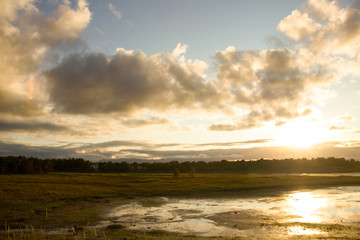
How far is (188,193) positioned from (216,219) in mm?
23438

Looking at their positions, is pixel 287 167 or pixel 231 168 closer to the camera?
pixel 287 167

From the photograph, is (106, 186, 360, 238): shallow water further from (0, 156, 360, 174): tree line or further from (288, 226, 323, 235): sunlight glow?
(0, 156, 360, 174): tree line

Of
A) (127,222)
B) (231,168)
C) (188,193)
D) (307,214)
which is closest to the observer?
(127,222)

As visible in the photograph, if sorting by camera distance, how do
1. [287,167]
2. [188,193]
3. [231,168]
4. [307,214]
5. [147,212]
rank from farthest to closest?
[231,168] → [287,167] → [188,193] → [147,212] → [307,214]

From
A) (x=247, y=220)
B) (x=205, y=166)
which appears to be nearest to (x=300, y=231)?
(x=247, y=220)

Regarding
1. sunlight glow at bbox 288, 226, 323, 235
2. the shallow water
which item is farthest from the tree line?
sunlight glow at bbox 288, 226, 323, 235

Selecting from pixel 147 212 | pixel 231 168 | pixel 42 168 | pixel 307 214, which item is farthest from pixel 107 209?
pixel 231 168

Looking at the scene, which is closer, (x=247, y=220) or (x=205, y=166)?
(x=247, y=220)

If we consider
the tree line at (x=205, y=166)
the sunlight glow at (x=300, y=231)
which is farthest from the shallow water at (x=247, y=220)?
→ the tree line at (x=205, y=166)

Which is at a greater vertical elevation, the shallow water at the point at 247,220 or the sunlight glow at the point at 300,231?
the sunlight glow at the point at 300,231

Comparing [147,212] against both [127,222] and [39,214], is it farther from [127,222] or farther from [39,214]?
[39,214]

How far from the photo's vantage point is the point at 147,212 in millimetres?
30250

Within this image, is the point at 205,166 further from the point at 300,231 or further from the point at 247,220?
the point at 300,231

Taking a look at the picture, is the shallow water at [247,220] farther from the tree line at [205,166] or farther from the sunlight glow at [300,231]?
the tree line at [205,166]
